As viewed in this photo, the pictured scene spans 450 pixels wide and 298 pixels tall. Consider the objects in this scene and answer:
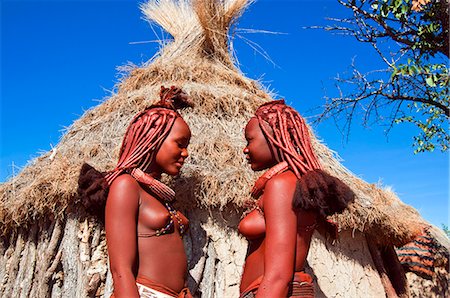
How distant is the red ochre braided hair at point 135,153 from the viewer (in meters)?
3.08

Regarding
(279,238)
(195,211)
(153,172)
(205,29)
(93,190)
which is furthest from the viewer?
(205,29)

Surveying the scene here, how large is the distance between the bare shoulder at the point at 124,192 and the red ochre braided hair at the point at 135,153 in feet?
0.35

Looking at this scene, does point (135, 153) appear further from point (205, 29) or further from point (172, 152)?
point (205, 29)

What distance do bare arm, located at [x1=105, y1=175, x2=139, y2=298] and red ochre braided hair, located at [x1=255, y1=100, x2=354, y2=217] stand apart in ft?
2.90

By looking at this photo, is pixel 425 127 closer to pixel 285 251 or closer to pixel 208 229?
pixel 208 229

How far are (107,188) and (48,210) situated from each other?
192 cm

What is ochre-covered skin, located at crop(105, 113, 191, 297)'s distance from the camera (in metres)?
2.79

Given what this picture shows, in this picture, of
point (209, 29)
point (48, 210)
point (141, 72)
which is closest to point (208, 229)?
point (48, 210)

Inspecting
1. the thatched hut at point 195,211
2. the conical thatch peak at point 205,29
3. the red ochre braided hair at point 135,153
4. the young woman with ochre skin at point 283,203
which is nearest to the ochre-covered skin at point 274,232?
the young woman with ochre skin at point 283,203

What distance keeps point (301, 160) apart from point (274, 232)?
0.48m

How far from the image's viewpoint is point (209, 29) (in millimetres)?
7062

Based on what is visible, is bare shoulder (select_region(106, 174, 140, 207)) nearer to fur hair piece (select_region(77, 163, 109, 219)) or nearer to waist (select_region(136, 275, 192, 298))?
fur hair piece (select_region(77, 163, 109, 219))

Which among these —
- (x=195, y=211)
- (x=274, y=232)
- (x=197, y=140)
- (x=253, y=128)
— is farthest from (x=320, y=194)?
(x=197, y=140)

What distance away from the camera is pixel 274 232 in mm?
2717
